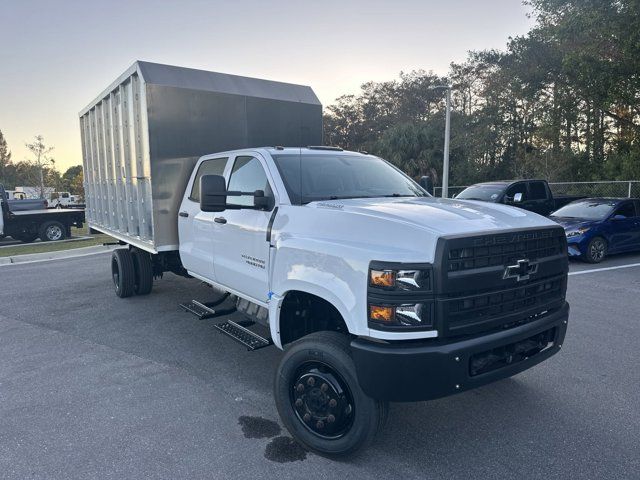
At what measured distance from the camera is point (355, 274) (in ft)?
9.64

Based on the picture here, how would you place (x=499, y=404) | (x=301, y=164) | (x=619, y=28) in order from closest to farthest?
(x=499, y=404)
(x=301, y=164)
(x=619, y=28)

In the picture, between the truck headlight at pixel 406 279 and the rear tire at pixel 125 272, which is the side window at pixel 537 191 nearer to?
the rear tire at pixel 125 272

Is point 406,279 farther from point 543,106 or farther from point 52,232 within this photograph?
point 543,106

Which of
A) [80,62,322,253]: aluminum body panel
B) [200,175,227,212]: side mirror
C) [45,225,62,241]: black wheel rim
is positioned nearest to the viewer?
[200,175,227,212]: side mirror

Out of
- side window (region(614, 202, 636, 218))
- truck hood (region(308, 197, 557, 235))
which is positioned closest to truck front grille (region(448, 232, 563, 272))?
truck hood (region(308, 197, 557, 235))

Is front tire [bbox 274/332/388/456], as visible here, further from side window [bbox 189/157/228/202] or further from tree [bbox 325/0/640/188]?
tree [bbox 325/0/640/188]

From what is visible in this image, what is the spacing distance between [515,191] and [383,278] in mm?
11606

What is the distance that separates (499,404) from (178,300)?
5.06 m

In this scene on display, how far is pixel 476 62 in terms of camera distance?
127ft

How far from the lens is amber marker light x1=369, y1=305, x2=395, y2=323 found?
2.77 m

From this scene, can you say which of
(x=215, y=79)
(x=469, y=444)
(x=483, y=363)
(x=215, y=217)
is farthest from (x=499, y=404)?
(x=215, y=79)

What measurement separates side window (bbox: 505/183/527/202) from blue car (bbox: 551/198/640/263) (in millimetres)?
1256

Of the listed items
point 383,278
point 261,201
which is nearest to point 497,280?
point 383,278

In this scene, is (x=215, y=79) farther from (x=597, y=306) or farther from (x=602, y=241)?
(x=602, y=241)
